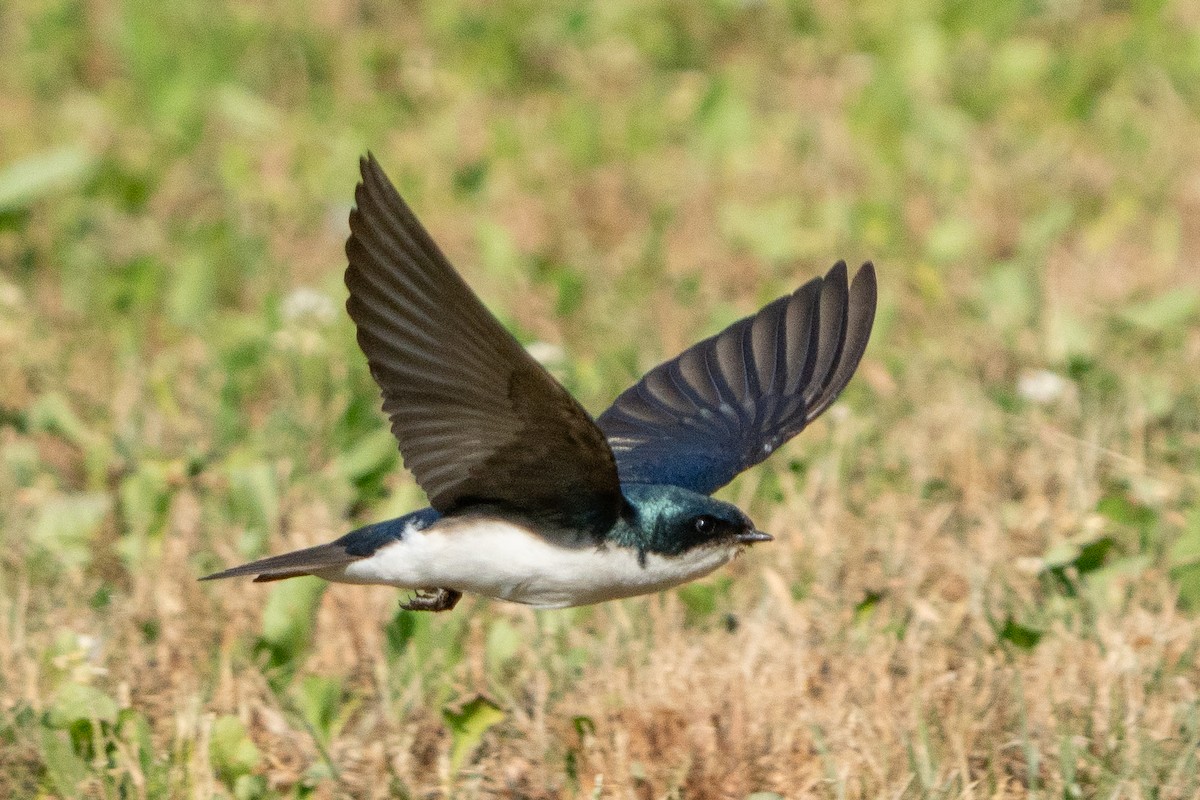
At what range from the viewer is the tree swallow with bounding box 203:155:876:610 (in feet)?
8.17

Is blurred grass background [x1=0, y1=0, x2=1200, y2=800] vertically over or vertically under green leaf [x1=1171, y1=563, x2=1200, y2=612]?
over

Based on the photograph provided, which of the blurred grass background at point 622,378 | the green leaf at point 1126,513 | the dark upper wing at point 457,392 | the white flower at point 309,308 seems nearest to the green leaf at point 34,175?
the blurred grass background at point 622,378

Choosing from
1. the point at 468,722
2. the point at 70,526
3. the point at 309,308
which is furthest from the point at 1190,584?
the point at 309,308

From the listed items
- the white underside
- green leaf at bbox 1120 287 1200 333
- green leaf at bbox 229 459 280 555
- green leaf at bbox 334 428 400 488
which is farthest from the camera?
green leaf at bbox 1120 287 1200 333

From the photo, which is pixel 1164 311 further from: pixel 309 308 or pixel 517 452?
pixel 517 452

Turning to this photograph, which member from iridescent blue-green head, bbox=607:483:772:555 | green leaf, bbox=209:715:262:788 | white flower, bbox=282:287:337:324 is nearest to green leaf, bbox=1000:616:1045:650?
iridescent blue-green head, bbox=607:483:772:555

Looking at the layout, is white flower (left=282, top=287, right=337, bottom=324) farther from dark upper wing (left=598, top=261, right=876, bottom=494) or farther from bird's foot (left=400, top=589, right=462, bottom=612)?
bird's foot (left=400, top=589, right=462, bottom=612)

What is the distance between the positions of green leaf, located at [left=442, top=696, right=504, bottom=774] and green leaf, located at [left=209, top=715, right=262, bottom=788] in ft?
0.98

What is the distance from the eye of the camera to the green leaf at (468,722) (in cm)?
299

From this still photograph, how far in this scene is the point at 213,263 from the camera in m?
5.16

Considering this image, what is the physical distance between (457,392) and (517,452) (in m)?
0.13

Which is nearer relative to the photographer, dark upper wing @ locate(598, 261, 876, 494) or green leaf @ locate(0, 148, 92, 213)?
dark upper wing @ locate(598, 261, 876, 494)

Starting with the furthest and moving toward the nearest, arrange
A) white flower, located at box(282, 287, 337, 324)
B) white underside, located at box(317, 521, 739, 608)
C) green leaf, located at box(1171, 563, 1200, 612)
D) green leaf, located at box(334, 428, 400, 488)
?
white flower, located at box(282, 287, 337, 324) → green leaf, located at box(334, 428, 400, 488) → green leaf, located at box(1171, 563, 1200, 612) → white underside, located at box(317, 521, 739, 608)

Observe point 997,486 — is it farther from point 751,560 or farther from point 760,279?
point 760,279
